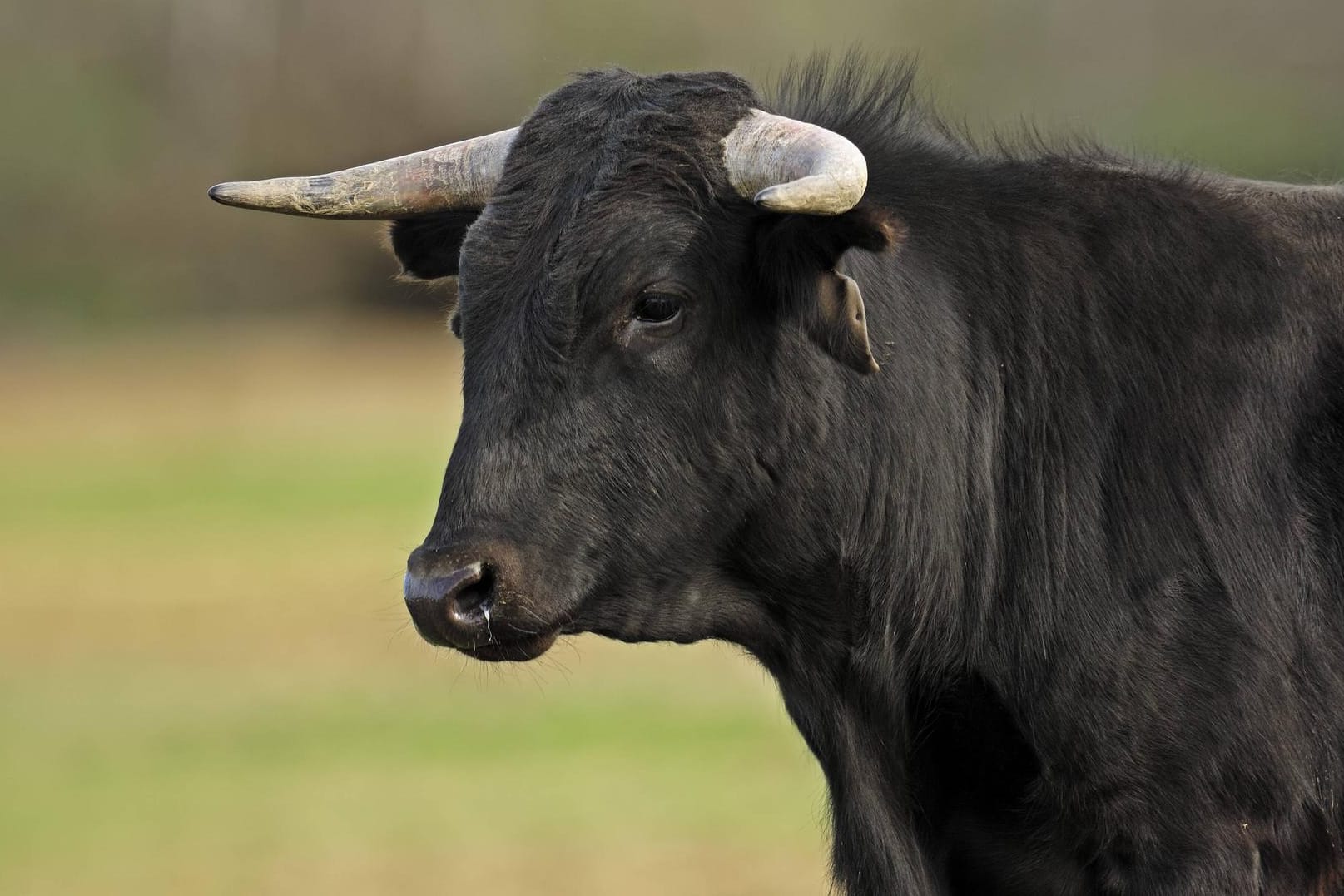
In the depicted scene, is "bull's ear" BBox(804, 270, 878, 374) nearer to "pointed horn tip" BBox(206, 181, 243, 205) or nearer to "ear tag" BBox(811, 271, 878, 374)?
"ear tag" BBox(811, 271, 878, 374)

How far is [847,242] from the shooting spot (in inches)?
195

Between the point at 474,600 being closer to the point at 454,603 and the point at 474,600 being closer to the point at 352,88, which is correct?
the point at 454,603

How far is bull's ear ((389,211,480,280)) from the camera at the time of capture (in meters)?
6.02

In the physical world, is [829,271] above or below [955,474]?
above

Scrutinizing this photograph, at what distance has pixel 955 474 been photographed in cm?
561

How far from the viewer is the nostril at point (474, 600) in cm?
487

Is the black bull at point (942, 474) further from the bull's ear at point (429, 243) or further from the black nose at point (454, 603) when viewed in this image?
the bull's ear at point (429, 243)

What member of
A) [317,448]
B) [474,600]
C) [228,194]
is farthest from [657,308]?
[317,448]

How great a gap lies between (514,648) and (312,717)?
1299cm

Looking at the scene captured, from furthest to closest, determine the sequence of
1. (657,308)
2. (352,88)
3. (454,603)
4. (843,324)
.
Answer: (352,88) < (657,308) < (843,324) < (454,603)

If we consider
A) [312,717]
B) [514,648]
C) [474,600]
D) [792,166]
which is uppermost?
[792,166]

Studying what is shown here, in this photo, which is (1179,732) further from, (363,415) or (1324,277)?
(363,415)

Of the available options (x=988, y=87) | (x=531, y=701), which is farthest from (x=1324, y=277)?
(x=988, y=87)

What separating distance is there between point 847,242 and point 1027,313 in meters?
0.93
